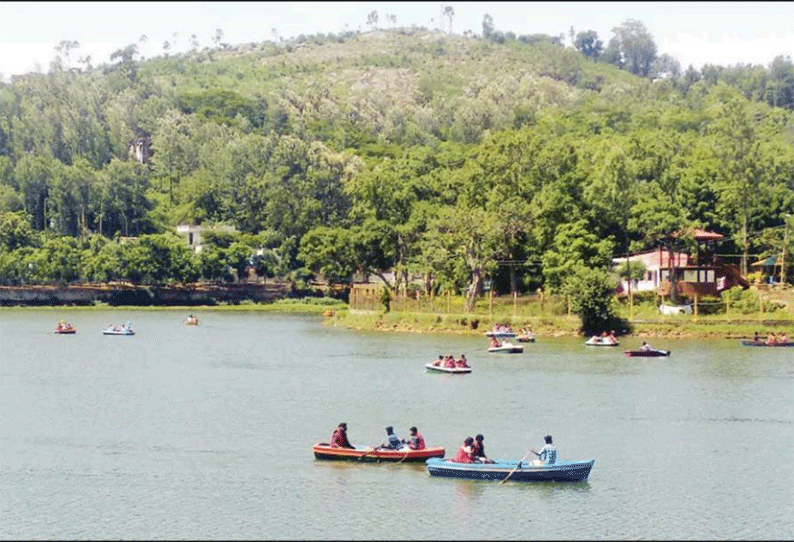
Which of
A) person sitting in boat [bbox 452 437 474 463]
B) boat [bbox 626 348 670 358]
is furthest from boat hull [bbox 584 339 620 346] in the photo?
person sitting in boat [bbox 452 437 474 463]

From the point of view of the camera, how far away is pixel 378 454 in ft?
159

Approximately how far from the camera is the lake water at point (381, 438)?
133ft

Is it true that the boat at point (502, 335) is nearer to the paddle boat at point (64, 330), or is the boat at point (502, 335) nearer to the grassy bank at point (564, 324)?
the grassy bank at point (564, 324)

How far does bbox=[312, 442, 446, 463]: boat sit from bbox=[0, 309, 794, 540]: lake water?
0.46 meters

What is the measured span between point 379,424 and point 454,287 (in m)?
57.4

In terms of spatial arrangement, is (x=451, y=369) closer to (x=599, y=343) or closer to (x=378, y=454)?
(x=599, y=343)

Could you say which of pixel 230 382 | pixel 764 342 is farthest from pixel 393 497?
pixel 764 342

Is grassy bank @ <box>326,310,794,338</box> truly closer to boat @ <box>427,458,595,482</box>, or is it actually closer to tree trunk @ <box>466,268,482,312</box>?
tree trunk @ <box>466,268,482,312</box>

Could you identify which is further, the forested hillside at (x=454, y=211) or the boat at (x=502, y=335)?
the forested hillside at (x=454, y=211)

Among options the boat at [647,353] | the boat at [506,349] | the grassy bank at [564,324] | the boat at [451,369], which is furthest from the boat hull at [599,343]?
the boat at [451,369]

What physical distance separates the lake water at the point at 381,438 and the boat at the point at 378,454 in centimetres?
46

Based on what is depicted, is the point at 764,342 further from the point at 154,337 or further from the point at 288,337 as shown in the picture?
the point at 154,337

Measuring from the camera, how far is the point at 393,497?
4350cm

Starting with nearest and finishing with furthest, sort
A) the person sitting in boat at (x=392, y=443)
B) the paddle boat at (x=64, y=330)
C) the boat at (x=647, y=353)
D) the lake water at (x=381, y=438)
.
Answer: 1. the lake water at (x=381, y=438)
2. the person sitting in boat at (x=392, y=443)
3. the boat at (x=647, y=353)
4. the paddle boat at (x=64, y=330)
